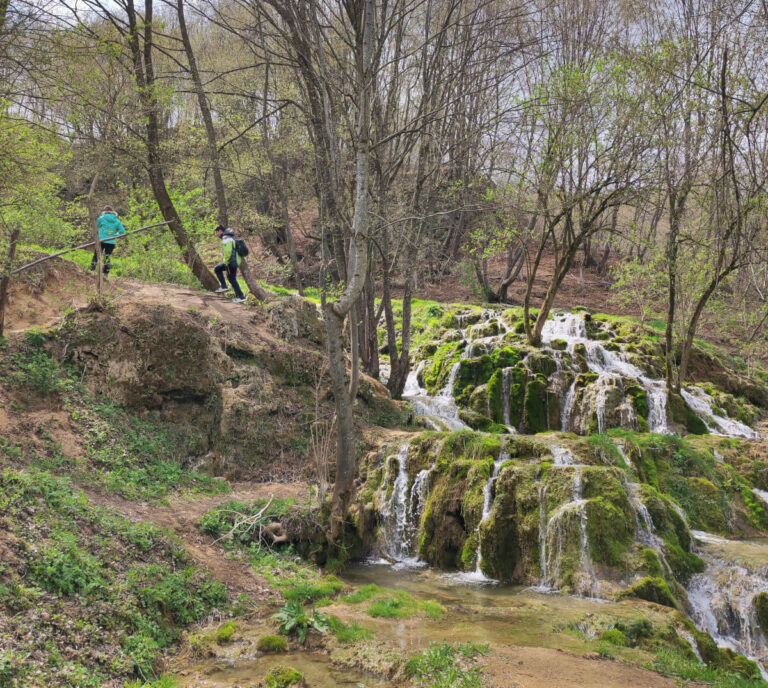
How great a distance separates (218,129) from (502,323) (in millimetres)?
12236

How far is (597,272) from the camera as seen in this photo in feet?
98.2

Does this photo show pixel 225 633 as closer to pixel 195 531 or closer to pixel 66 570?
pixel 66 570

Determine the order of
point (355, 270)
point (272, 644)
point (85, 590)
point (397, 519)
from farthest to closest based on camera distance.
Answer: point (397, 519), point (355, 270), point (272, 644), point (85, 590)

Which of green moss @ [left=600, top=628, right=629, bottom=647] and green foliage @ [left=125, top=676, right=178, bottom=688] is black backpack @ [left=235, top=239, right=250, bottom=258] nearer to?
green foliage @ [left=125, top=676, right=178, bottom=688]

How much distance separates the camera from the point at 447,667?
5.01 m

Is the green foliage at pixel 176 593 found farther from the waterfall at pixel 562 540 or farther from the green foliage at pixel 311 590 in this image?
the waterfall at pixel 562 540

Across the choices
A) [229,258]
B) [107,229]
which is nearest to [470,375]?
[229,258]

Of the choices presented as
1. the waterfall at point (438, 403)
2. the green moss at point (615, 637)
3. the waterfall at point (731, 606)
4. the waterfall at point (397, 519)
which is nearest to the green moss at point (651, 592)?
the waterfall at point (731, 606)

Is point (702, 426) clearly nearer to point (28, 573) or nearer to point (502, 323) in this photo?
point (502, 323)

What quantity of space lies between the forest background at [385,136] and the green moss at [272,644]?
2666 millimetres

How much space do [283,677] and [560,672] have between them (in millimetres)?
2442

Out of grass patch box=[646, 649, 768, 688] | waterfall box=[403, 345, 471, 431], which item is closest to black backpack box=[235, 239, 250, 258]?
waterfall box=[403, 345, 471, 431]

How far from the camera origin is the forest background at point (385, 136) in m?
8.14

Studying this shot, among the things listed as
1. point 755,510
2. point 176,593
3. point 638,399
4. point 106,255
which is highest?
point 106,255
